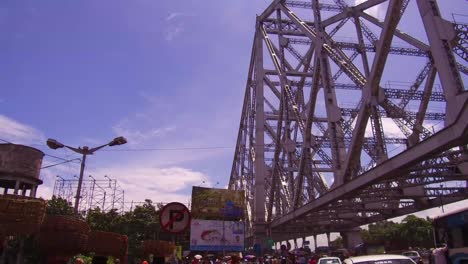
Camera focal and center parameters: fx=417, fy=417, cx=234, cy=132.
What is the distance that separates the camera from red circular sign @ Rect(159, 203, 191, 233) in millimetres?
6770

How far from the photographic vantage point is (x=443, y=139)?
15977mm

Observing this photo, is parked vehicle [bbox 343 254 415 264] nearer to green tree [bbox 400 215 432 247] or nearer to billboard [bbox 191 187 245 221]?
billboard [bbox 191 187 245 221]

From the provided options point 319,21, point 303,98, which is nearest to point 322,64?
point 319,21

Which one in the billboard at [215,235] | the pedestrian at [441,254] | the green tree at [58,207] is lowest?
the pedestrian at [441,254]

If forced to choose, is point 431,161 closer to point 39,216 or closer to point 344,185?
point 344,185

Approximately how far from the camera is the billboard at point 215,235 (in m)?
50.7

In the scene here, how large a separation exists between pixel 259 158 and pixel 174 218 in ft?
167

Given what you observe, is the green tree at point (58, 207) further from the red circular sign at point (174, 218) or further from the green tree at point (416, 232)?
the green tree at point (416, 232)

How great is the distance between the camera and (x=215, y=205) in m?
56.8

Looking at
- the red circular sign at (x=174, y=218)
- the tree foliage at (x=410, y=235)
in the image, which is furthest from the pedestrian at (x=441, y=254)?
the tree foliage at (x=410, y=235)

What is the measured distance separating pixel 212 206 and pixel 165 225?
5064cm

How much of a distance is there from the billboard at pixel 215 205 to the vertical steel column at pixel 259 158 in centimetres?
A: 293

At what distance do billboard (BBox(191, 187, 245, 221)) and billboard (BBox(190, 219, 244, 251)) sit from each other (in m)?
2.66

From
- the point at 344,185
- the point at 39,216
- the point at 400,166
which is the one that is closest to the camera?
the point at 39,216
